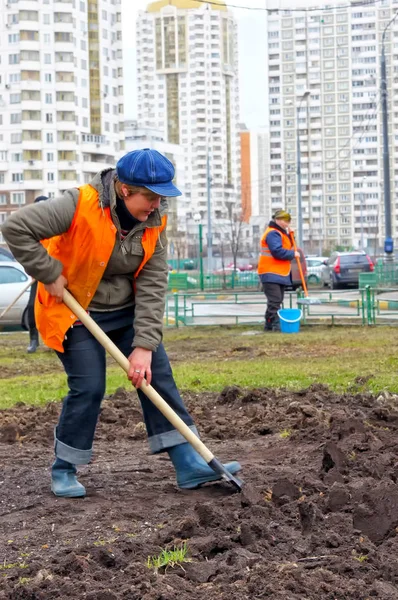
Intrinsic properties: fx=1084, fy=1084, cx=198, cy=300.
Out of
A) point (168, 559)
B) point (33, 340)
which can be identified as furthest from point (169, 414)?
point (33, 340)

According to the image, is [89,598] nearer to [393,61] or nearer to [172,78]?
[393,61]

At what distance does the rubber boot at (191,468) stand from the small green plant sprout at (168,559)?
1343mm

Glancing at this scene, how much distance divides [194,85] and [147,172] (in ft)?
535

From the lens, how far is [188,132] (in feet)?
563

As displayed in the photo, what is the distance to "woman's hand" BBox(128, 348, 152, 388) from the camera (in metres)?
5.49

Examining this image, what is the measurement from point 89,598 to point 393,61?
118844 millimetres

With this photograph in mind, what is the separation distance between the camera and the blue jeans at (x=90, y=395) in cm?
560

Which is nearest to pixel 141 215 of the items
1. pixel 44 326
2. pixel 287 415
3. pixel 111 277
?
pixel 111 277

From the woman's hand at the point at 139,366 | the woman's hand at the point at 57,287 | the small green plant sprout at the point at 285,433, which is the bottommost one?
the small green plant sprout at the point at 285,433

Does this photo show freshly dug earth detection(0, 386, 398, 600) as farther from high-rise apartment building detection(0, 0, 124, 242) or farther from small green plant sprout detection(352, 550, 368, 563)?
high-rise apartment building detection(0, 0, 124, 242)

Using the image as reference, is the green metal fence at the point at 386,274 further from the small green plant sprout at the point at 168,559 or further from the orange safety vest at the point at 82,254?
the small green plant sprout at the point at 168,559

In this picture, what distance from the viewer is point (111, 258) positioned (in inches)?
215

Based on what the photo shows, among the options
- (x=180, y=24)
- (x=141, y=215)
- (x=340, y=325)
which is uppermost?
(x=180, y=24)

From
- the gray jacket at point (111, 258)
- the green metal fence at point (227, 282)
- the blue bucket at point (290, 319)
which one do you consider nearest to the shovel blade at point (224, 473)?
the gray jacket at point (111, 258)
